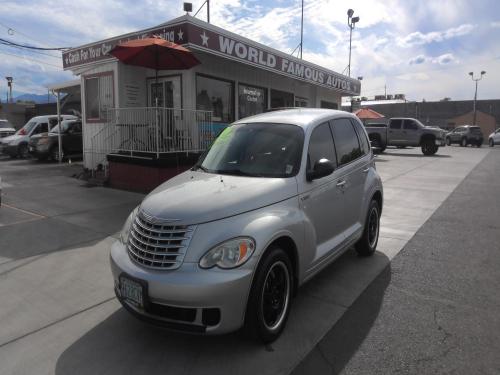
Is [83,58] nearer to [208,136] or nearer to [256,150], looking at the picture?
[208,136]

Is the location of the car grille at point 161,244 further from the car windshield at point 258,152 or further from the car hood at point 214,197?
the car windshield at point 258,152

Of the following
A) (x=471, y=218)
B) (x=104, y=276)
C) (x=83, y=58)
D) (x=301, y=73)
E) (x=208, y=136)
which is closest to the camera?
(x=104, y=276)

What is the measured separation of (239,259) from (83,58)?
39.0ft

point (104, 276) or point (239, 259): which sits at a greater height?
point (239, 259)

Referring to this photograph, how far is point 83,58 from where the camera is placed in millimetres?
12602

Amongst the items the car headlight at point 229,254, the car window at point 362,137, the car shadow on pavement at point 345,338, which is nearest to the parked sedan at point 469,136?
the car window at point 362,137

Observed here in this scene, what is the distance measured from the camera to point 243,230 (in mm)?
3047

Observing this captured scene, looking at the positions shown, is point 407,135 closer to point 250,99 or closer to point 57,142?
point 250,99

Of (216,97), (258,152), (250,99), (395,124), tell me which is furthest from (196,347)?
(395,124)

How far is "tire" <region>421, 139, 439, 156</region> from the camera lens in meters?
23.5

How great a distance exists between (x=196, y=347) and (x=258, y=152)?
76.9 inches

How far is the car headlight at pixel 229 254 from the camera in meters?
2.91

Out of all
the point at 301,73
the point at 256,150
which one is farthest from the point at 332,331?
the point at 301,73

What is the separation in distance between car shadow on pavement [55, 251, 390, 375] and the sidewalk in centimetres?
7
